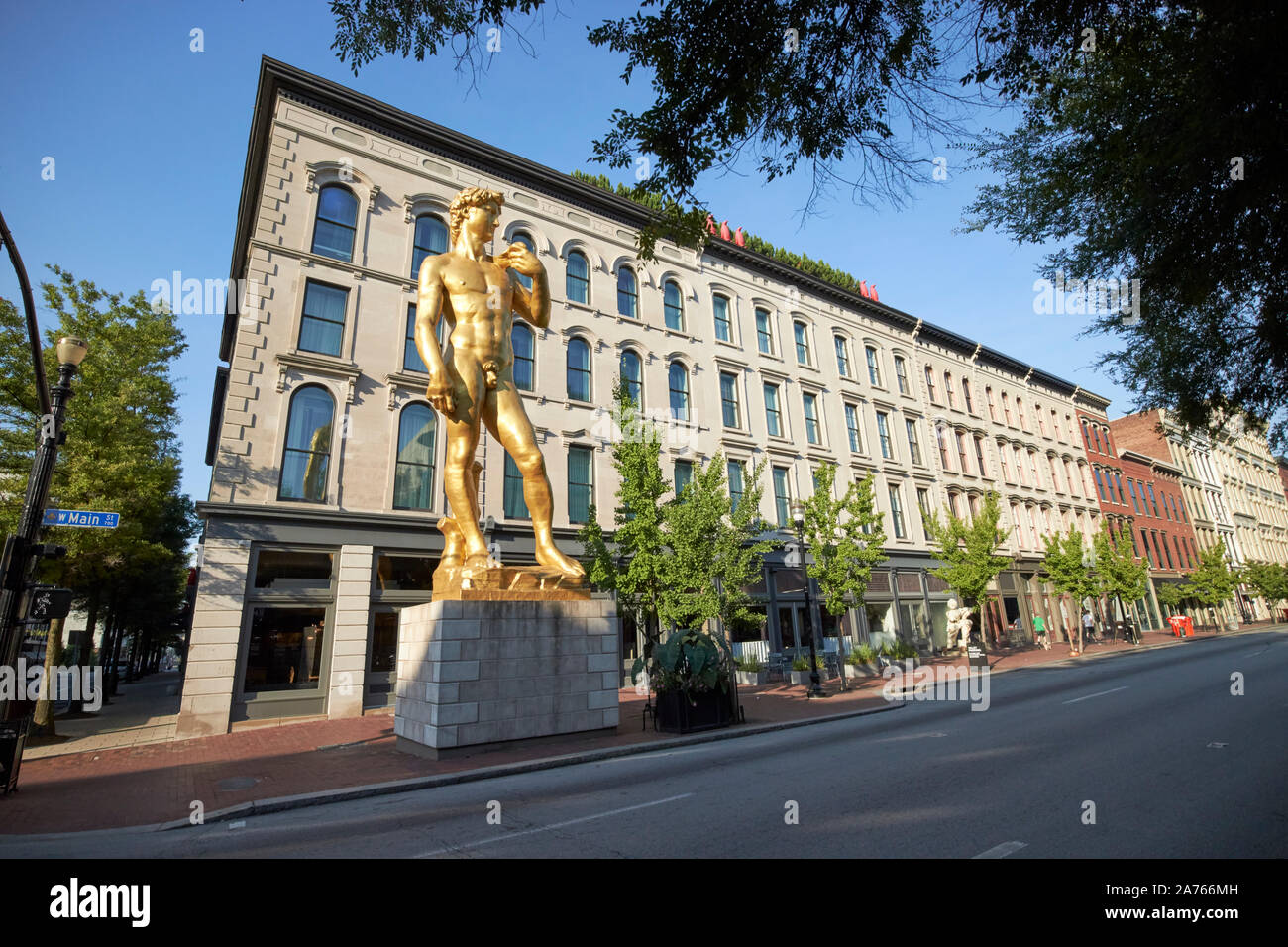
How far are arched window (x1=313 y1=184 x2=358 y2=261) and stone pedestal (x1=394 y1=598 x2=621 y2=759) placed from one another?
12667 mm

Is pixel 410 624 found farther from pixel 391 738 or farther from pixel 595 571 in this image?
pixel 595 571

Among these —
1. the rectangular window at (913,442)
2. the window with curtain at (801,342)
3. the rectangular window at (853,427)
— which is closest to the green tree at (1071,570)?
the rectangular window at (913,442)

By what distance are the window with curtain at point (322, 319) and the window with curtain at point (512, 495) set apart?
18.6 ft

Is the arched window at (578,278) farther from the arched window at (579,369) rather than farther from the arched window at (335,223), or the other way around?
the arched window at (335,223)

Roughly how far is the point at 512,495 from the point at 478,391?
30.9 ft

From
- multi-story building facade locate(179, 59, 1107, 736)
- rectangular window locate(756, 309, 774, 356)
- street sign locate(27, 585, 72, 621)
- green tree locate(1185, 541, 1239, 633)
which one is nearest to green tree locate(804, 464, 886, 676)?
multi-story building facade locate(179, 59, 1107, 736)

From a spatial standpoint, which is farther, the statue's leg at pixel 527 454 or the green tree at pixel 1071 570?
the green tree at pixel 1071 570

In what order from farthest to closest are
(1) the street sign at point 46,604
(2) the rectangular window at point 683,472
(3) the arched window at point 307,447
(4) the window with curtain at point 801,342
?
1. (4) the window with curtain at point 801,342
2. (2) the rectangular window at point 683,472
3. (3) the arched window at point 307,447
4. (1) the street sign at point 46,604

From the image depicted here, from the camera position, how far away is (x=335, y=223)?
1856 cm

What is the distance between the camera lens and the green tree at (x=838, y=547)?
21172 millimetres

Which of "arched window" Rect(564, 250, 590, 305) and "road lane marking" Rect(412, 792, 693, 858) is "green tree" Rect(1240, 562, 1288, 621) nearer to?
"arched window" Rect(564, 250, 590, 305)
